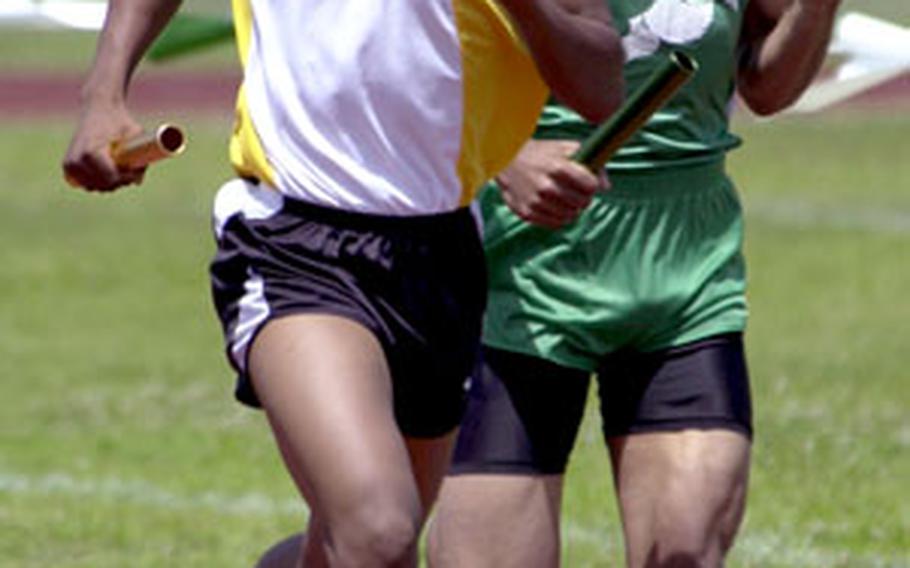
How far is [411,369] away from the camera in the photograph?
562 centimetres

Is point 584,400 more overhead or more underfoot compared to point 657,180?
more underfoot

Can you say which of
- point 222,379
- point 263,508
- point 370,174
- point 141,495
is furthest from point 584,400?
point 222,379

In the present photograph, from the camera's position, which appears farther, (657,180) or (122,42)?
(657,180)

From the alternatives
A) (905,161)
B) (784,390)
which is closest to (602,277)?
(784,390)

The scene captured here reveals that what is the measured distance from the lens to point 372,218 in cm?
Result: 557

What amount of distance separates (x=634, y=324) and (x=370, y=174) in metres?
0.84

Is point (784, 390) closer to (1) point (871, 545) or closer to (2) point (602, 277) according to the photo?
(1) point (871, 545)

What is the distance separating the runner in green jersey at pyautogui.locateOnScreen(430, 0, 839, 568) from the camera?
20.1 feet

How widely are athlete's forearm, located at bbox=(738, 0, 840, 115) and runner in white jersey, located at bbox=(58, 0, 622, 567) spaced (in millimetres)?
690

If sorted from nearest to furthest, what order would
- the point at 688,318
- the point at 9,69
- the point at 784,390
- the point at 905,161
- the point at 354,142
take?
the point at 354,142 < the point at 688,318 < the point at 784,390 < the point at 905,161 < the point at 9,69

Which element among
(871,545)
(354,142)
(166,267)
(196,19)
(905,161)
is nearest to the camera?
(354,142)

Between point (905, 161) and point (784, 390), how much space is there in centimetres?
1159

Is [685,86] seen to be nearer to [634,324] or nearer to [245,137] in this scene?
[634,324]

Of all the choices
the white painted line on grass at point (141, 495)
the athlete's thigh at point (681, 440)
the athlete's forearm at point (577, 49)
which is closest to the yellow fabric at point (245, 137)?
the athlete's forearm at point (577, 49)
